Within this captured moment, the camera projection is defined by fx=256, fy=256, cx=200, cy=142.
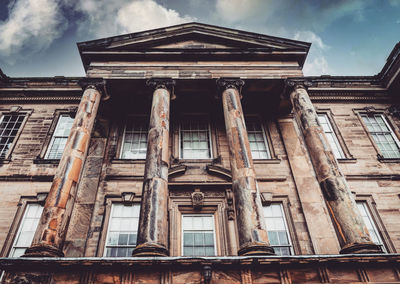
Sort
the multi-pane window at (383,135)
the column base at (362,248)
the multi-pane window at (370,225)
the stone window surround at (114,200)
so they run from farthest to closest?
1. the multi-pane window at (383,135)
2. the multi-pane window at (370,225)
3. the stone window surround at (114,200)
4. the column base at (362,248)

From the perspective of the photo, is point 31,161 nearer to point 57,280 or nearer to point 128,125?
point 128,125

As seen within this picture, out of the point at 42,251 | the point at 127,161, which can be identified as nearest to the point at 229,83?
the point at 127,161

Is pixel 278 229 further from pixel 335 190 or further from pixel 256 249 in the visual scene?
pixel 256 249

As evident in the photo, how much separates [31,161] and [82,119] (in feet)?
12.6

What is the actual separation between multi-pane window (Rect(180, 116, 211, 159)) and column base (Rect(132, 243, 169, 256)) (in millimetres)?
5059

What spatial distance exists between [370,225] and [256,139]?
5328mm

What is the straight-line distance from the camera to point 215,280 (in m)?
5.47

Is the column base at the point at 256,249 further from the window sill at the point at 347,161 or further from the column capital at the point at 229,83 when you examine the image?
the window sill at the point at 347,161

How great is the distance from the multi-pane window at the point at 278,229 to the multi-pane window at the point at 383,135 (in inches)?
231

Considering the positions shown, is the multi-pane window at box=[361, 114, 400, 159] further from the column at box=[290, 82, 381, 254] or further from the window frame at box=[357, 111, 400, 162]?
the column at box=[290, 82, 381, 254]

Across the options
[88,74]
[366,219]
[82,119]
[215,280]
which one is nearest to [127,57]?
[88,74]

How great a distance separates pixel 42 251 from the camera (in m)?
5.82

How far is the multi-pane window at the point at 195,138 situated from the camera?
10.8m

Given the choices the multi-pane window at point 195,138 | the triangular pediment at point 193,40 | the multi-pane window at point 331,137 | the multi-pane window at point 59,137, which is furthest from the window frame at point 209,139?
the multi-pane window at point 331,137
